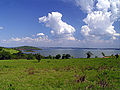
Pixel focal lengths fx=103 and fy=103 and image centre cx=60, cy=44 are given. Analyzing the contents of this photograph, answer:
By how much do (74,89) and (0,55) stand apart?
265ft

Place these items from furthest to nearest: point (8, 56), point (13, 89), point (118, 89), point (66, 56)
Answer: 1. point (8, 56)
2. point (66, 56)
3. point (13, 89)
4. point (118, 89)

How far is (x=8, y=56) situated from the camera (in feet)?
243

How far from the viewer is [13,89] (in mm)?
7445

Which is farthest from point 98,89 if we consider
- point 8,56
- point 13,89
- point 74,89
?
point 8,56

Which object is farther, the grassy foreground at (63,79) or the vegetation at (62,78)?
the vegetation at (62,78)

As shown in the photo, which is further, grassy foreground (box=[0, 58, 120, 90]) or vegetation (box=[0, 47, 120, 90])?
vegetation (box=[0, 47, 120, 90])

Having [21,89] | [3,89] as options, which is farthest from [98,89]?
[3,89]

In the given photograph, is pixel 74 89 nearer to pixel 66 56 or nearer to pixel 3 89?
pixel 3 89

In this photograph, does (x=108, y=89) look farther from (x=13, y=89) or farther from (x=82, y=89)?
(x=13, y=89)

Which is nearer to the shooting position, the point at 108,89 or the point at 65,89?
the point at 108,89

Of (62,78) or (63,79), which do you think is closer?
(63,79)

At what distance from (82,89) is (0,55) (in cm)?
8106

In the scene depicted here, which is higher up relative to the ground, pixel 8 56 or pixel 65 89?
pixel 65 89

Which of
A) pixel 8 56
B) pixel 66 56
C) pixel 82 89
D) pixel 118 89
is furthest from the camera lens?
pixel 8 56
